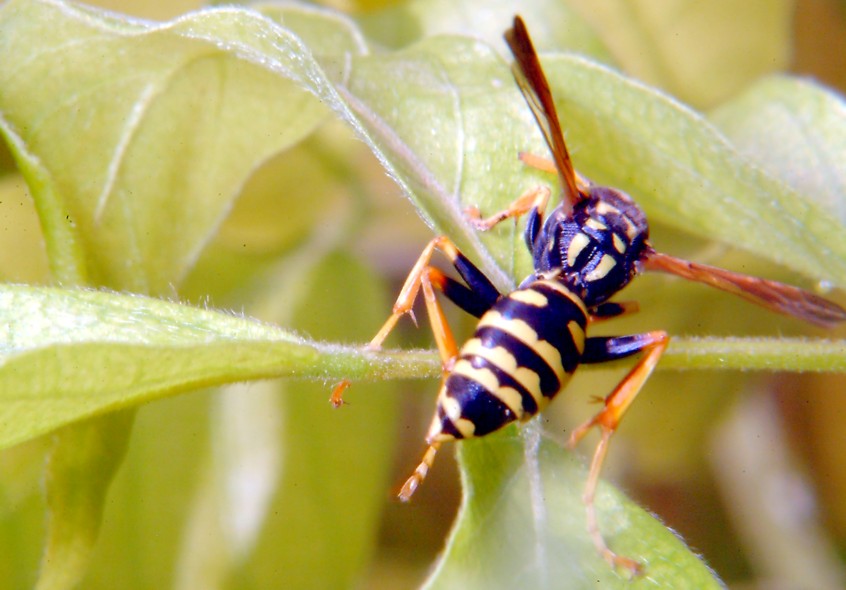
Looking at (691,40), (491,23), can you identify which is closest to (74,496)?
(491,23)

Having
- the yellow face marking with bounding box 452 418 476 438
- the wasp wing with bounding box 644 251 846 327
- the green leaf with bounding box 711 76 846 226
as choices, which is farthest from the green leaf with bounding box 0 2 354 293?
the green leaf with bounding box 711 76 846 226

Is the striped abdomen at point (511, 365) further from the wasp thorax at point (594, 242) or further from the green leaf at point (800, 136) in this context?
the green leaf at point (800, 136)

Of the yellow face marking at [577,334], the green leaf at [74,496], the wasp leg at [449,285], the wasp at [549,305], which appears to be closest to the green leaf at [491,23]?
the wasp at [549,305]

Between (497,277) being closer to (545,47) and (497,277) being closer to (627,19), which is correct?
(545,47)

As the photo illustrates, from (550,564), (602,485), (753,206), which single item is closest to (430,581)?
(550,564)

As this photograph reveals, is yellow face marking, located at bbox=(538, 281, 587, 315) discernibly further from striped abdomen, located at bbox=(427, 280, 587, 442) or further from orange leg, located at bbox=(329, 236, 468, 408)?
orange leg, located at bbox=(329, 236, 468, 408)
